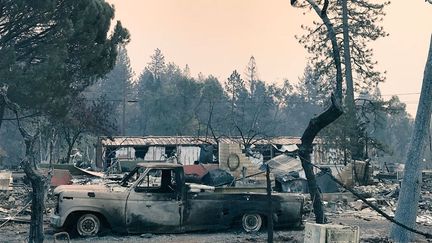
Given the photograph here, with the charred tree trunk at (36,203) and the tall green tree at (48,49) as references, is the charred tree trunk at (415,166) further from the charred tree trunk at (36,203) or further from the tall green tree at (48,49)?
the tall green tree at (48,49)

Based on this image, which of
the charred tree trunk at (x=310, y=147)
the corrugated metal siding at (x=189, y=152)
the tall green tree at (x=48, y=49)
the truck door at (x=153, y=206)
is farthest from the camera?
the corrugated metal siding at (x=189, y=152)

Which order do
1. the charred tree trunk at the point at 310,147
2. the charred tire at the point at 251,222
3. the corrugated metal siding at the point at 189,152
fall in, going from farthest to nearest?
the corrugated metal siding at the point at 189,152, the charred tire at the point at 251,222, the charred tree trunk at the point at 310,147

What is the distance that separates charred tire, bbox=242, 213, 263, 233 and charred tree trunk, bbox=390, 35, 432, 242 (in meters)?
3.14

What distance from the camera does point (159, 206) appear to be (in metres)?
12.7

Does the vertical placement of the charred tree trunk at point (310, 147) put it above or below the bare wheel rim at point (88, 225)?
above

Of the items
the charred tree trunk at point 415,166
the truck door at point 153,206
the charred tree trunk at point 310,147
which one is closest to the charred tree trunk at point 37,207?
the charred tree trunk at point 310,147

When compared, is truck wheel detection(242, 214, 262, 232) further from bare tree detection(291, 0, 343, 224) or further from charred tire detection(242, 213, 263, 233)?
bare tree detection(291, 0, 343, 224)

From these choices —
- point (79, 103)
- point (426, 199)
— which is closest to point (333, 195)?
point (426, 199)

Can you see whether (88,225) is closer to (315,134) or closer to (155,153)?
(315,134)

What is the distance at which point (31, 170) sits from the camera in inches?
319

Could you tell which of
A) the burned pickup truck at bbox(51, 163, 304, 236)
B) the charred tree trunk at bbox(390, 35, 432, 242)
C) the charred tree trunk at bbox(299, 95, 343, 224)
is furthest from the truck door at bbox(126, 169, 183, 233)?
the charred tree trunk at bbox(390, 35, 432, 242)

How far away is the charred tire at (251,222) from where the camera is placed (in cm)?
1345

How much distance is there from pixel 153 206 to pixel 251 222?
8.33 feet

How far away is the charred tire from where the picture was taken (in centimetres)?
1345
